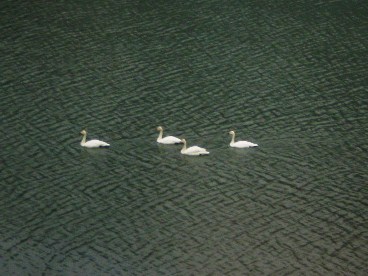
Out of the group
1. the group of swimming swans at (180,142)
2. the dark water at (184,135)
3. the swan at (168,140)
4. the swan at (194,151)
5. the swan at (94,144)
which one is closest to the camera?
the dark water at (184,135)

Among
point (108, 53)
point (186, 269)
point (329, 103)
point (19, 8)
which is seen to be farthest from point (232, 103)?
point (19, 8)

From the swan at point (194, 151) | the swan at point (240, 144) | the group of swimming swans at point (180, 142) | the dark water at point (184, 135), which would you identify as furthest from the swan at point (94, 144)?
the swan at point (240, 144)

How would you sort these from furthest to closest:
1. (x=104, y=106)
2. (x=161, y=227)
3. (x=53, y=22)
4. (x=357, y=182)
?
1. (x=53, y=22)
2. (x=104, y=106)
3. (x=357, y=182)
4. (x=161, y=227)

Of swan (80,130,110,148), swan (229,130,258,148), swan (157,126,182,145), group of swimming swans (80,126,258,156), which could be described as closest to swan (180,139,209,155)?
group of swimming swans (80,126,258,156)

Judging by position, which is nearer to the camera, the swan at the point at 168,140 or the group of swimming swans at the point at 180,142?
the group of swimming swans at the point at 180,142

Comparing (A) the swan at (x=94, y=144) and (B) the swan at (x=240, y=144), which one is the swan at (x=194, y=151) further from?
(A) the swan at (x=94, y=144)

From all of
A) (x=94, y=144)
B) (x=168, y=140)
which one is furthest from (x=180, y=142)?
(x=94, y=144)

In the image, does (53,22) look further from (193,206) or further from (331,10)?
(193,206)

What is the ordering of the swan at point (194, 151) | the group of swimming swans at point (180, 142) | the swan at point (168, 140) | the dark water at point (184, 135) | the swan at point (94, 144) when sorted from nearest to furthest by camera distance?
the dark water at point (184, 135), the swan at point (194, 151), the group of swimming swans at point (180, 142), the swan at point (94, 144), the swan at point (168, 140)
